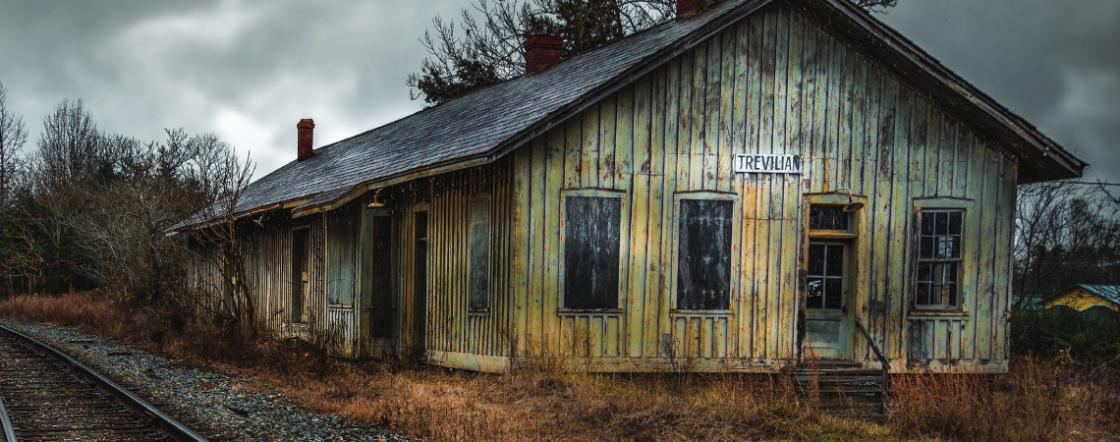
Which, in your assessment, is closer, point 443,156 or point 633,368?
point 633,368

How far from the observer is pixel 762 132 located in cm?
1268

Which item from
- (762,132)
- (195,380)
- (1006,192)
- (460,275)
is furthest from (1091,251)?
(195,380)

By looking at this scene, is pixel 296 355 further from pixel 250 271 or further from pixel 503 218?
pixel 250 271

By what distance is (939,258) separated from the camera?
1304cm

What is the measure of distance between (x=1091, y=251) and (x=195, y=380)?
976 inches

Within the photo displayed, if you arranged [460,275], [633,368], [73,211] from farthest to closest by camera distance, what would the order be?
[73,211]
[460,275]
[633,368]

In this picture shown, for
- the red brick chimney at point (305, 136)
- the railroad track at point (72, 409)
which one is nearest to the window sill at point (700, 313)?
the railroad track at point (72, 409)

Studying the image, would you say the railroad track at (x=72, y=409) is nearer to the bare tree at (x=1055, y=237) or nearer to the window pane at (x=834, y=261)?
the window pane at (x=834, y=261)

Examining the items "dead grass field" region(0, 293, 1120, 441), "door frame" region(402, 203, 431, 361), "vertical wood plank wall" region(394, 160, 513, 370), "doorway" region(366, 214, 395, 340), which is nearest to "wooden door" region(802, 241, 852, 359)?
"dead grass field" region(0, 293, 1120, 441)

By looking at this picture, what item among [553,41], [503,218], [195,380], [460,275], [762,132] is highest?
[553,41]

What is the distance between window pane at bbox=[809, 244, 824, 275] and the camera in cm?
1301

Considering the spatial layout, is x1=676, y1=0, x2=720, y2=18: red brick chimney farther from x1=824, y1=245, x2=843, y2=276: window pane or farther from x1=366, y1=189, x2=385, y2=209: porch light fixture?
x1=366, y1=189, x2=385, y2=209: porch light fixture

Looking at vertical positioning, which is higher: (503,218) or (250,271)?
(503,218)

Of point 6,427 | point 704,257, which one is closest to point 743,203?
point 704,257
